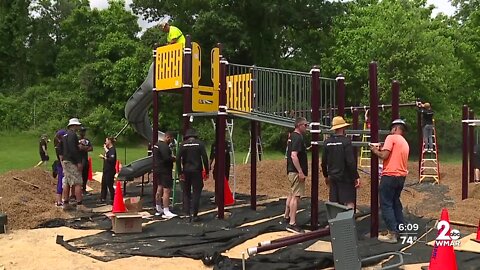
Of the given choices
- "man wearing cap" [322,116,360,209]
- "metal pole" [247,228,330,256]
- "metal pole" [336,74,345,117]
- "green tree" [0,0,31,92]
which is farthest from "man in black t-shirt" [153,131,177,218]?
"green tree" [0,0,31,92]

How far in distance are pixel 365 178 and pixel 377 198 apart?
813 cm

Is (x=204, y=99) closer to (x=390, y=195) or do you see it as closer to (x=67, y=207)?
(x=67, y=207)

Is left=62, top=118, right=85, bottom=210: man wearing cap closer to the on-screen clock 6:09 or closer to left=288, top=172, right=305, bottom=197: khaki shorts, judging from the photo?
left=288, top=172, right=305, bottom=197: khaki shorts

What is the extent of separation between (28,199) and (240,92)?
5149mm

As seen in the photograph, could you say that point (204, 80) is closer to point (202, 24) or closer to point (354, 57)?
point (202, 24)

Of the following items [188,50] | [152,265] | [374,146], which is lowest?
[152,265]

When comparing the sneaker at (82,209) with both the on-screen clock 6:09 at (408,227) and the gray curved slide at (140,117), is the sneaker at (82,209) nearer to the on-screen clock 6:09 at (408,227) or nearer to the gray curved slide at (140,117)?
the gray curved slide at (140,117)

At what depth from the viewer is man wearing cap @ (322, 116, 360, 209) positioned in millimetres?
8164

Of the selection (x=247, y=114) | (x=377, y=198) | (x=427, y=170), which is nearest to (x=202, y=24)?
(x=427, y=170)

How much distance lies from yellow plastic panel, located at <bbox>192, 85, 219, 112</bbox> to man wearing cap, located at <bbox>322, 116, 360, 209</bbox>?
12.2ft

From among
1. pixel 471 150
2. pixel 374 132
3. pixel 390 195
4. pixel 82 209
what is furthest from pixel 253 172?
pixel 471 150

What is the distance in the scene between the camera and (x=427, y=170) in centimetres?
1786

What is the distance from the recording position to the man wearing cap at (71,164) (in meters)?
11.2

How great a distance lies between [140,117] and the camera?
14.7m
